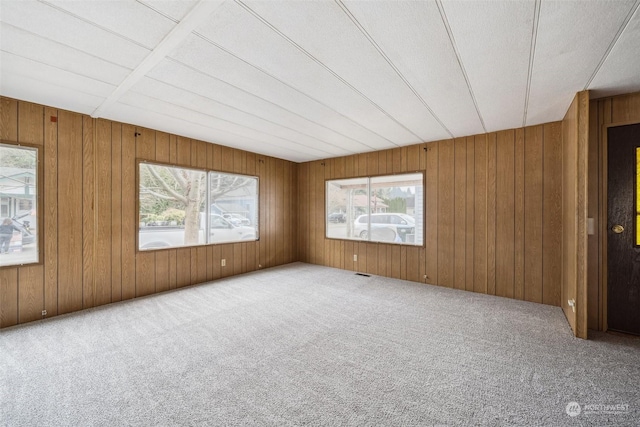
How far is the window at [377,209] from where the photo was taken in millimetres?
4660

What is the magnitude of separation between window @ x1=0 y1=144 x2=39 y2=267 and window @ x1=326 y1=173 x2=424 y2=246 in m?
4.36

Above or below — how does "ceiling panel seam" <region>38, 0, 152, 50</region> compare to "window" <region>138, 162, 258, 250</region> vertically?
above

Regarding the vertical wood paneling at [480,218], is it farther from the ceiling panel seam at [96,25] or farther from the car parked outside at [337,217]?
the ceiling panel seam at [96,25]

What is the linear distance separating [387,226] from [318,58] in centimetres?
351

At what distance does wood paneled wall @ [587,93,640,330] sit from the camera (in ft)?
9.00

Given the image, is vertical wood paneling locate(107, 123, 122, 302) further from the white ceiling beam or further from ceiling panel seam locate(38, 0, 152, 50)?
ceiling panel seam locate(38, 0, 152, 50)

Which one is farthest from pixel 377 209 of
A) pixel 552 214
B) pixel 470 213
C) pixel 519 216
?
pixel 552 214

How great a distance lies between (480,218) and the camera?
399cm

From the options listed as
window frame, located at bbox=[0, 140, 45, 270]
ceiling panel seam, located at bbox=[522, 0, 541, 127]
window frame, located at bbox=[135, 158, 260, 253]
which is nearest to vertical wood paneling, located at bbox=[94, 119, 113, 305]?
window frame, located at bbox=[135, 158, 260, 253]

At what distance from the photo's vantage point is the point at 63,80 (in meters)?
2.42

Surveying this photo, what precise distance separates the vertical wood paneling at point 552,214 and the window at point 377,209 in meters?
1.61

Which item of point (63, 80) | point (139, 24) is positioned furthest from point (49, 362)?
point (139, 24)

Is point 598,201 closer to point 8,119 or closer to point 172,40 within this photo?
point 172,40

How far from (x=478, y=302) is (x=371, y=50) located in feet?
11.0
